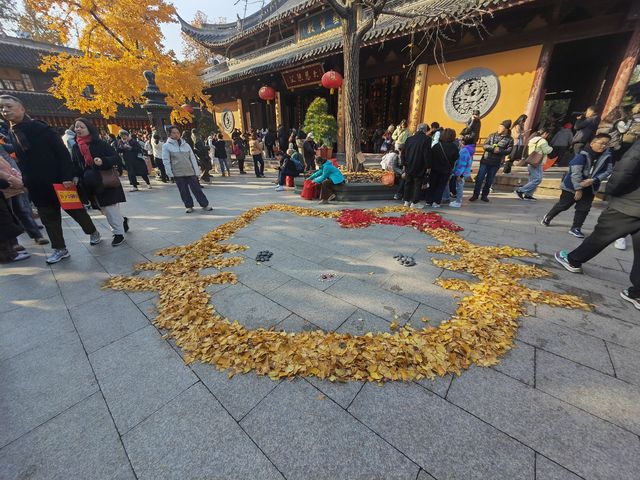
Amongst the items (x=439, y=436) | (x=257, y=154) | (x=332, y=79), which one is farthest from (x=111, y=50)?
(x=439, y=436)

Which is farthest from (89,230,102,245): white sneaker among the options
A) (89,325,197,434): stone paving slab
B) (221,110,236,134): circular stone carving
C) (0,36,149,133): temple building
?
(0,36,149,133): temple building

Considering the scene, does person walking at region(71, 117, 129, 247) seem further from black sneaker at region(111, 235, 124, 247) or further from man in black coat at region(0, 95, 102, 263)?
black sneaker at region(111, 235, 124, 247)

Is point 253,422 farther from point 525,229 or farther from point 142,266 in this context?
point 525,229

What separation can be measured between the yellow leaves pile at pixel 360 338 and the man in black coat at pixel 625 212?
2.03 ft

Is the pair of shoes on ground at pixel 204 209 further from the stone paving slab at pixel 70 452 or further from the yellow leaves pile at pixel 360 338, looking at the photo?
the stone paving slab at pixel 70 452

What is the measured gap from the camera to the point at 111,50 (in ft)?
41.5

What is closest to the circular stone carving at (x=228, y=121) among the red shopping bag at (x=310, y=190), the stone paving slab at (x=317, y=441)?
the red shopping bag at (x=310, y=190)

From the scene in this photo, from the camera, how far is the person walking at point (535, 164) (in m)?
6.35

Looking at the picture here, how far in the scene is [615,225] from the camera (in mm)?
2906

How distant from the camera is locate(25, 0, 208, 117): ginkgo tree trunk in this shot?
38.5 feet

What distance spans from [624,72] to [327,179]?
832 centimetres

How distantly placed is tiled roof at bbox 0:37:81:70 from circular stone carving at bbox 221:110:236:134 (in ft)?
49.2

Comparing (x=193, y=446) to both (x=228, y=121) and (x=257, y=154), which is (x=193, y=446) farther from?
Answer: (x=228, y=121)

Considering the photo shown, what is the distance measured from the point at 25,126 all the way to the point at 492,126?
11245mm
